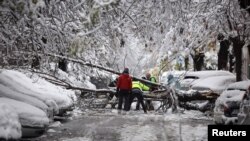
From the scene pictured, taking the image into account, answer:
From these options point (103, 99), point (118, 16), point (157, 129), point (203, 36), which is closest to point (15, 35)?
point (118, 16)

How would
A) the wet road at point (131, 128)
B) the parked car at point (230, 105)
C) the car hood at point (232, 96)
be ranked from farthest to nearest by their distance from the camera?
the wet road at point (131, 128)
the car hood at point (232, 96)
the parked car at point (230, 105)

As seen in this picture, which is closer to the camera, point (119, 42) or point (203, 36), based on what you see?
point (119, 42)

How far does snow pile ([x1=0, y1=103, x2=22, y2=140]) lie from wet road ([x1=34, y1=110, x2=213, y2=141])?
268 centimetres

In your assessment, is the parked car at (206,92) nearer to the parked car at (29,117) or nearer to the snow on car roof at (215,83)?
the snow on car roof at (215,83)

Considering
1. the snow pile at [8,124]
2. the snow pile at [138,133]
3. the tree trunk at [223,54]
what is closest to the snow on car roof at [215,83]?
the snow pile at [138,133]

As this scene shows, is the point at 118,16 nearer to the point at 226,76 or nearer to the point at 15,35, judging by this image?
the point at 15,35

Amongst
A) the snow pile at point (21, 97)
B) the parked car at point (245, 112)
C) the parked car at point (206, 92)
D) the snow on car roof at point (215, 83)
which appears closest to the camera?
the parked car at point (245, 112)

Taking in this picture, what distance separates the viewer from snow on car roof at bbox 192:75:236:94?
20.9 metres

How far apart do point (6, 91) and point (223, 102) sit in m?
4.83

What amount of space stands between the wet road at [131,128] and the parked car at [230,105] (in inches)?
62.6

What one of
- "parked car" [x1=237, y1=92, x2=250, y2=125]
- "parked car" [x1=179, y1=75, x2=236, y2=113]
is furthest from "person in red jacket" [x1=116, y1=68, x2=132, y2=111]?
"parked car" [x1=237, y1=92, x2=250, y2=125]

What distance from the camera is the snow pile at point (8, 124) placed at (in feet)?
30.7

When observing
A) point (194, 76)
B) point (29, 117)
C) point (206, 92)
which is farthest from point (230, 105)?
point (194, 76)

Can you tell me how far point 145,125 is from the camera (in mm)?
16172
